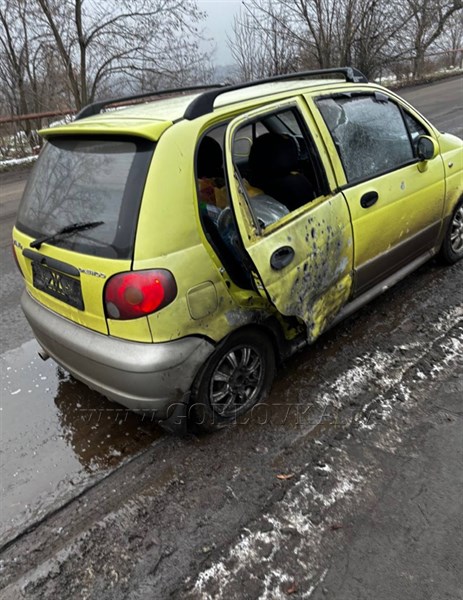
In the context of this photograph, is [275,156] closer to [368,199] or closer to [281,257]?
[368,199]

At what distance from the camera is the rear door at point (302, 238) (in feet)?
8.09

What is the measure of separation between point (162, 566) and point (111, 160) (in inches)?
75.2

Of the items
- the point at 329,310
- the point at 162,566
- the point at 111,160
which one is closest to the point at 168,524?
the point at 162,566

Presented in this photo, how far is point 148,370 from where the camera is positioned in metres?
2.30

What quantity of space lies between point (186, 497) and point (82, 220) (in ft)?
4.92

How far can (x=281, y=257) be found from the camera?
256 cm

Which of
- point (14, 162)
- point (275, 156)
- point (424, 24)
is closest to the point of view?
point (275, 156)

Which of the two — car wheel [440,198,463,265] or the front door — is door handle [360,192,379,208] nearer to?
the front door

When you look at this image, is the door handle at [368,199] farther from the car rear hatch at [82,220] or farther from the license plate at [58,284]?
the license plate at [58,284]

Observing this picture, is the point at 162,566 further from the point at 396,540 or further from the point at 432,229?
the point at 432,229

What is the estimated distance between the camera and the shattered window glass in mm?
3047

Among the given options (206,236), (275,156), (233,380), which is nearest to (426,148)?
(275,156)

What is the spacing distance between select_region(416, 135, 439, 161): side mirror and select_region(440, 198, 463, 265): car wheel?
30.1 inches

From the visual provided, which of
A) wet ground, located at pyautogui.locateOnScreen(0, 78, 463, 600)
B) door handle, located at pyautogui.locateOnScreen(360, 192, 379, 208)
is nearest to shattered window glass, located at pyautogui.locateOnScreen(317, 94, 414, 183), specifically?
door handle, located at pyautogui.locateOnScreen(360, 192, 379, 208)
